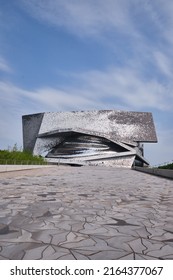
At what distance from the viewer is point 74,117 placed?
59.9m

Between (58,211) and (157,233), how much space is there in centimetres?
186

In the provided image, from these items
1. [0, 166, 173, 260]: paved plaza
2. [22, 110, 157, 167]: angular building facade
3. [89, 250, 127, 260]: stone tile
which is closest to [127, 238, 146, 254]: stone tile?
[0, 166, 173, 260]: paved plaza

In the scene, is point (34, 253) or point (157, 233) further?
point (157, 233)

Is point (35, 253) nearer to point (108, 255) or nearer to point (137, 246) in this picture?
point (108, 255)

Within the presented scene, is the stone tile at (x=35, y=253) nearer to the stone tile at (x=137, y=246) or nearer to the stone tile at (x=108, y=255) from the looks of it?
the stone tile at (x=108, y=255)

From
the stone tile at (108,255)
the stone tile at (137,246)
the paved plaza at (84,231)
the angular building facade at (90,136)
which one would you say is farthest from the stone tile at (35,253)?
the angular building facade at (90,136)

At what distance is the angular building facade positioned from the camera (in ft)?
174

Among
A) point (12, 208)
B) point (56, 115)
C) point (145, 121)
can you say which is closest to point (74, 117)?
point (56, 115)

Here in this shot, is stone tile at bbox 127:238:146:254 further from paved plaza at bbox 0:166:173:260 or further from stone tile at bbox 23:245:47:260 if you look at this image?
stone tile at bbox 23:245:47:260

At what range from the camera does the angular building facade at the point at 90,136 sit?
52.9 m

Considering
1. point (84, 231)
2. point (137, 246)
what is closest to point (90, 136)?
point (84, 231)
